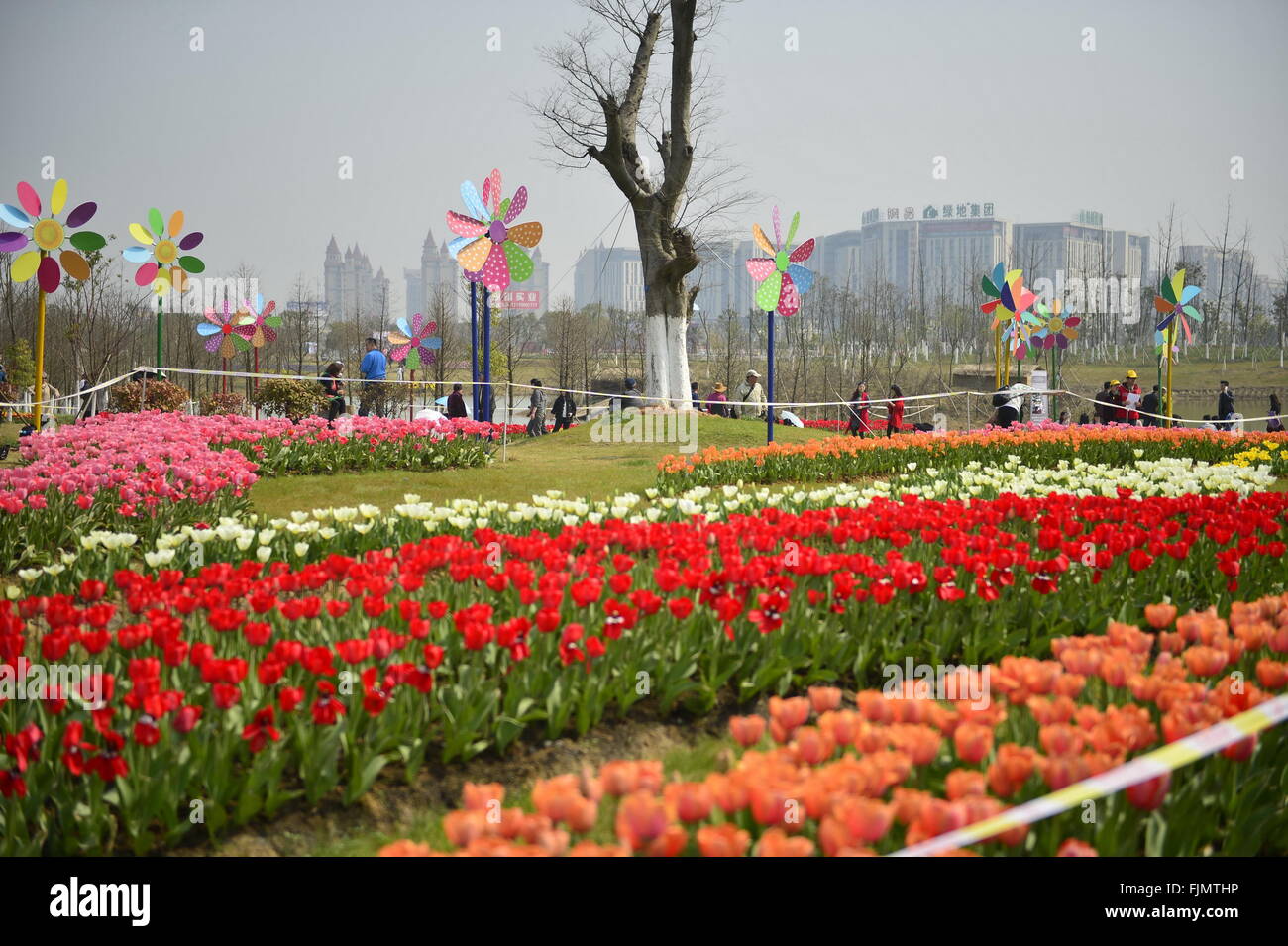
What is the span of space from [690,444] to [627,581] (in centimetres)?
1212

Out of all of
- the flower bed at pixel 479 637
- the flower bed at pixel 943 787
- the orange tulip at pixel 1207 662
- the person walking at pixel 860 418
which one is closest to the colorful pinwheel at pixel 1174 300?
the person walking at pixel 860 418

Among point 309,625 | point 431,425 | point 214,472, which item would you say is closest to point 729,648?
point 309,625

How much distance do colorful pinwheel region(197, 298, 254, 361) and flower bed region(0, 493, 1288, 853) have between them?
18.5 m

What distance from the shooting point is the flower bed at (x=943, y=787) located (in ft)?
6.44

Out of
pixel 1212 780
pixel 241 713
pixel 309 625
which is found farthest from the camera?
pixel 309 625

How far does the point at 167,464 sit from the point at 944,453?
798cm

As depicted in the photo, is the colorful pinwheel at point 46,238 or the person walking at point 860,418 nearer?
the colorful pinwheel at point 46,238

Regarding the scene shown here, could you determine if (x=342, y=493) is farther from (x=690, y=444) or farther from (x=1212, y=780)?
(x=1212, y=780)

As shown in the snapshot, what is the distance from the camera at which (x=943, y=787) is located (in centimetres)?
250

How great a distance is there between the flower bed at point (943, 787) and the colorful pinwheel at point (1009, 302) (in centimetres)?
2126

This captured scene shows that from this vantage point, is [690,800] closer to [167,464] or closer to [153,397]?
[167,464]

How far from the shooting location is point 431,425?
12.2 metres

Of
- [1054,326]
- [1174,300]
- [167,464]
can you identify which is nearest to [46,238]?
[167,464]

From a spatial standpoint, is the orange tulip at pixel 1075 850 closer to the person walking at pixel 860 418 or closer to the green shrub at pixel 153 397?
the person walking at pixel 860 418
